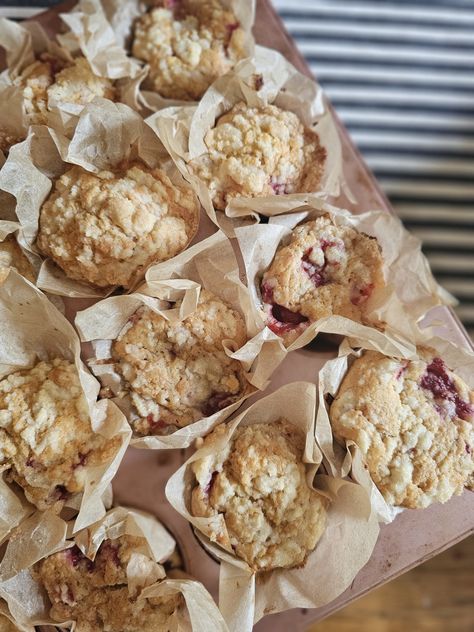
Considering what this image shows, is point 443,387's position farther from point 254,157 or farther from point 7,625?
point 7,625

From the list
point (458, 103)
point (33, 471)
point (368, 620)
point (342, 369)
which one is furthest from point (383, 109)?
point (368, 620)

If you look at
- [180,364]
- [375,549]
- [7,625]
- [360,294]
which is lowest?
[7,625]

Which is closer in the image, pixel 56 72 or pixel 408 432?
pixel 408 432

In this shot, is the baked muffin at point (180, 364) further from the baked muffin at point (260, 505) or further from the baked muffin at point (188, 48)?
the baked muffin at point (188, 48)

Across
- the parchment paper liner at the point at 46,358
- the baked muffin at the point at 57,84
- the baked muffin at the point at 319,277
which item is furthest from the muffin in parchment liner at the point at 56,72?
the baked muffin at the point at 319,277

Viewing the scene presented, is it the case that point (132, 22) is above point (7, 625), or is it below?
above

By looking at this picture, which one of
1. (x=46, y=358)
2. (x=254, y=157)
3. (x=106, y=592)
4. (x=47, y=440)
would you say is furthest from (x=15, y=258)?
(x=106, y=592)

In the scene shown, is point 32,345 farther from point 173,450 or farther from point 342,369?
point 342,369
